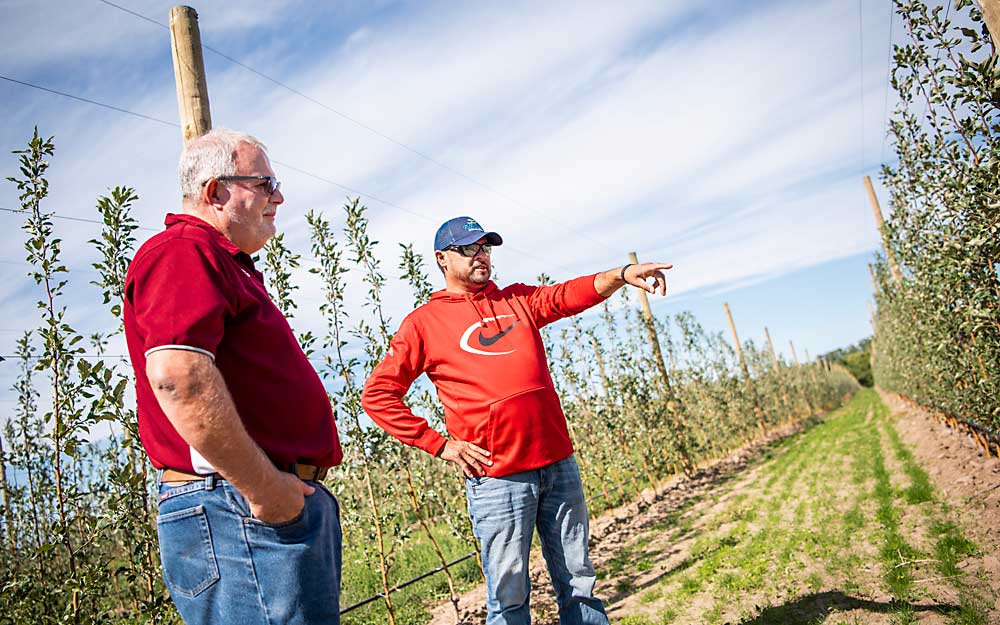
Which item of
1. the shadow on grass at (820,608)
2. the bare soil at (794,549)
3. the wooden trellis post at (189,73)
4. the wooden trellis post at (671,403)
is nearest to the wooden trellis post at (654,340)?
the wooden trellis post at (671,403)

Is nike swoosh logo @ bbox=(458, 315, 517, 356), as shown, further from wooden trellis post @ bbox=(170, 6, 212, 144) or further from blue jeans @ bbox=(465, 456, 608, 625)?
wooden trellis post @ bbox=(170, 6, 212, 144)

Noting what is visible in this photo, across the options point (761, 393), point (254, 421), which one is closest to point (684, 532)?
point (254, 421)

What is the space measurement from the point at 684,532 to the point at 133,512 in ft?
19.0

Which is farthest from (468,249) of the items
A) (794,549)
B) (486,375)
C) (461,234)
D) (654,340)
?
(654,340)

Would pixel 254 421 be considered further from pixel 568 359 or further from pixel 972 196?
pixel 568 359

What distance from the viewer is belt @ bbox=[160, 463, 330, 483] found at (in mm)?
1362

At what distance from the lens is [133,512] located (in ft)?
11.3

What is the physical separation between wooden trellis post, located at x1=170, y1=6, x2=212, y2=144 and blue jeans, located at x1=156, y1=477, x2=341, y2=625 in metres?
2.17

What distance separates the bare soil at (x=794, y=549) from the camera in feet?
11.2

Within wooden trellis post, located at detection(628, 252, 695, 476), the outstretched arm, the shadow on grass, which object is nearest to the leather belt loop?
the outstretched arm

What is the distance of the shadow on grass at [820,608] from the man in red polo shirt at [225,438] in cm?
288

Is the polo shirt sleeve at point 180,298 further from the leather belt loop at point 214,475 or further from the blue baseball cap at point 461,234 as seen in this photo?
the blue baseball cap at point 461,234

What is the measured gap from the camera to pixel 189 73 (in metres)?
A: 2.98

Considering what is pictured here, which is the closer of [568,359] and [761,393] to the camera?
[568,359]
